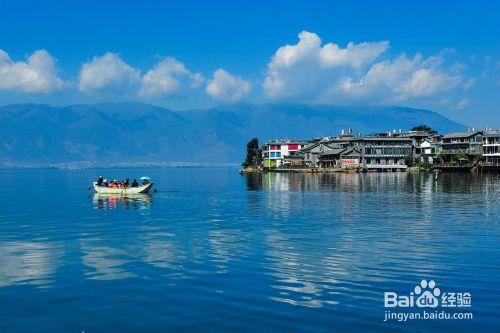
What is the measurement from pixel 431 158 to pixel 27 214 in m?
139

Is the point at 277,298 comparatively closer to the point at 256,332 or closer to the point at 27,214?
the point at 256,332

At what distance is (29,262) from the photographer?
25.6m

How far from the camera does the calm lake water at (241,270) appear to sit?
16.5m

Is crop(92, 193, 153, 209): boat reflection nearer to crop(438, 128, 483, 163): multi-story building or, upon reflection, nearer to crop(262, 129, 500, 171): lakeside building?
crop(262, 129, 500, 171): lakeside building

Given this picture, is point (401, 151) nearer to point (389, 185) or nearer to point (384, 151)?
point (384, 151)

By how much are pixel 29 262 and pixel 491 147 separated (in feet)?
497

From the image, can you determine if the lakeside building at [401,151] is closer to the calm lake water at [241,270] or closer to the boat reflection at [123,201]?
the boat reflection at [123,201]

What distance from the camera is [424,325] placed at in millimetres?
15820

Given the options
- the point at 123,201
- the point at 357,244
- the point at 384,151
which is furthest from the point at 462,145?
the point at 357,244

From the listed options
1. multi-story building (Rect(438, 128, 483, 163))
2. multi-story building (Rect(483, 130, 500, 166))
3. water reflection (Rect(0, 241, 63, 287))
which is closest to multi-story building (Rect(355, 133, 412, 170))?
multi-story building (Rect(438, 128, 483, 163))

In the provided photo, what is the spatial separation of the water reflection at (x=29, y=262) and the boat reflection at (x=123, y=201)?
81.6 ft

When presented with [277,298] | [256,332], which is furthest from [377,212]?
[256,332]

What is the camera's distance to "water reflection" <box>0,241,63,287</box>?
21797 mm

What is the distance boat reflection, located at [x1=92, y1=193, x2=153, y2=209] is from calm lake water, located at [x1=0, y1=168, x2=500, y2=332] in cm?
1268
